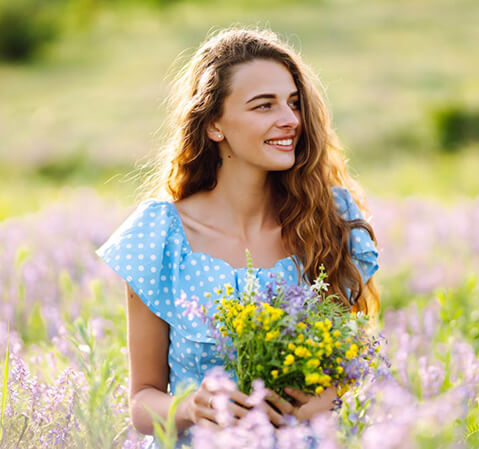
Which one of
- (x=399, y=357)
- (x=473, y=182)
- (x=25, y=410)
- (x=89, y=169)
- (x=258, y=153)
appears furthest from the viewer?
(x=89, y=169)

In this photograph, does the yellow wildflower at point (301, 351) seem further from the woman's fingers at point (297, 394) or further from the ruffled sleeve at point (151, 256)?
the ruffled sleeve at point (151, 256)

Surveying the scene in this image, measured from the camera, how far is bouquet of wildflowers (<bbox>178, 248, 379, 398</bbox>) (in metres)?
1.85

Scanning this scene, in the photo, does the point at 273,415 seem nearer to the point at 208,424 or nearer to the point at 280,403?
the point at 280,403

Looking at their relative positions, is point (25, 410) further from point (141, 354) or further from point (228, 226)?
point (228, 226)

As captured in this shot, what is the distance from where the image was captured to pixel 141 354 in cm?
264

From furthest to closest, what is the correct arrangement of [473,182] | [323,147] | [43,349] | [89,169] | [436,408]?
[89,169], [473,182], [43,349], [323,147], [436,408]

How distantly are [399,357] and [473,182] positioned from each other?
8.69 meters

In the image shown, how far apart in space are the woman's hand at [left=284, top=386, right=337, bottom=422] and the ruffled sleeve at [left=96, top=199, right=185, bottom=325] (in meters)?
0.66

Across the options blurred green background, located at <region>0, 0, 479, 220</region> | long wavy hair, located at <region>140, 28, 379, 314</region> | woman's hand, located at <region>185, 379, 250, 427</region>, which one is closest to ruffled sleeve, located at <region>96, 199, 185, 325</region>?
long wavy hair, located at <region>140, 28, 379, 314</region>

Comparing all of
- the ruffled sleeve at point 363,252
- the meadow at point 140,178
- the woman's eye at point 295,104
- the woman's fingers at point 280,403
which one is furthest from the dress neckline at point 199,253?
the woman's fingers at point 280,403

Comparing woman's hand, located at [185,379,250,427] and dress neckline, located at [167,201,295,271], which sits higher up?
dress neckline, located at [167,201,295,271]

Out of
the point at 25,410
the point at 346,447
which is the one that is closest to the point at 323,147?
the point at 346,447

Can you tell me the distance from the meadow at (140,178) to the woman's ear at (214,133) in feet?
2.21

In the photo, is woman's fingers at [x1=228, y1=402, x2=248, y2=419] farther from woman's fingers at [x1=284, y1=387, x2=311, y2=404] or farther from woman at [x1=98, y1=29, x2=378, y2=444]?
woman at [x1=98, y1=29, x2=378, y2=444]
